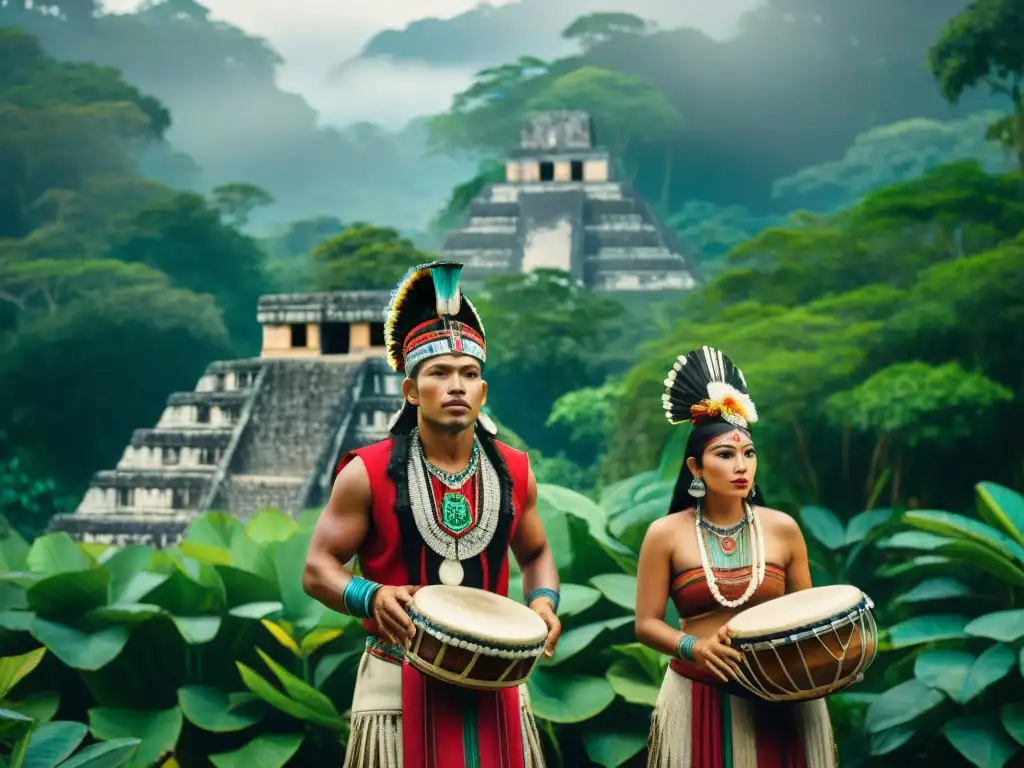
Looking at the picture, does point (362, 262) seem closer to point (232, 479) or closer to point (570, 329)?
point (570, 329)

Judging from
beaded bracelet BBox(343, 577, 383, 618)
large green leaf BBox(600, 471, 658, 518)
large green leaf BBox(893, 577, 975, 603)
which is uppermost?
beaded bracelet BBox(343, 577, 383, 618)

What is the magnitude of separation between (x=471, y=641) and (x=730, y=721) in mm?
944

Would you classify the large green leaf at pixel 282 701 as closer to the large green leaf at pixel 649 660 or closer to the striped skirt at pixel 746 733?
the large green leaf at pixel 649 660

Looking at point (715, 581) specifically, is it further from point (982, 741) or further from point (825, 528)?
point (825, 528)

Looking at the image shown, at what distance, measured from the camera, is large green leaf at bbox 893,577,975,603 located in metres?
5.79

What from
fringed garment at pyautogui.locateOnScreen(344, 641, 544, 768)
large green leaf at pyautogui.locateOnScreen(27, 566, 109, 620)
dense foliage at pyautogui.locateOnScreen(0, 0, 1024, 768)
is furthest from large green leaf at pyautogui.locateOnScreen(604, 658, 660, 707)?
large green leaf at pyautogui.locateOnScreen(27, 566, 109, 620)

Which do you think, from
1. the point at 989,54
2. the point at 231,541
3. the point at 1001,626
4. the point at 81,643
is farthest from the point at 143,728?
the point at 989,54

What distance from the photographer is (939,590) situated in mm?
5844

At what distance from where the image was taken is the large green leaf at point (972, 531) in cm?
556

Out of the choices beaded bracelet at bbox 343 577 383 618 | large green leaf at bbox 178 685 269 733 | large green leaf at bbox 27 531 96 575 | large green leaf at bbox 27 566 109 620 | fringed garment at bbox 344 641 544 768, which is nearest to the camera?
beaded bracelet at bbox 343 577 383 618

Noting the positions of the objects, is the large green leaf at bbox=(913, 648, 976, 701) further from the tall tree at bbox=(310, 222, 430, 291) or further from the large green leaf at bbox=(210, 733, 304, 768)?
the tall tree at bbox=(310, 222, 430, 291)

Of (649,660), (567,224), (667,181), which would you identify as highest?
(667,181)

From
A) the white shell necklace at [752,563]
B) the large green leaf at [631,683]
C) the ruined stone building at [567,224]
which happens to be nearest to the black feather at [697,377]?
the white shell necklace at [752,563]

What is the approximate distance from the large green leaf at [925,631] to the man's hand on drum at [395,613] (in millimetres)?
2858
